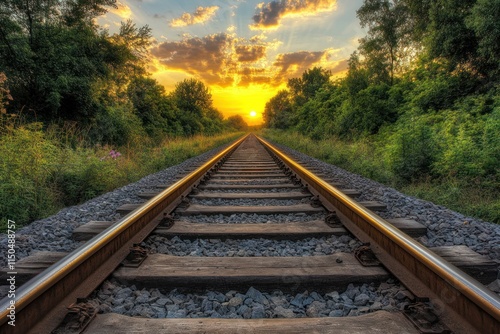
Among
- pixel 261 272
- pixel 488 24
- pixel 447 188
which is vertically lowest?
pixel 447 188

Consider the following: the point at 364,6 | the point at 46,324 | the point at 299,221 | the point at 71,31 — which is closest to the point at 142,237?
the point at 46,324

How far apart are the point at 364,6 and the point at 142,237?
88.7 feet

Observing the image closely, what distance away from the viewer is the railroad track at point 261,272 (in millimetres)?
1331

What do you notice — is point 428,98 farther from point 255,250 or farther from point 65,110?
point 65,110

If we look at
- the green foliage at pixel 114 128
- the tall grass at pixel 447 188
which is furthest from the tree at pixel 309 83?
the tall grass at pixel 447 188

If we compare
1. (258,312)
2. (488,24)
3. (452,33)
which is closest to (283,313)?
(258,312)

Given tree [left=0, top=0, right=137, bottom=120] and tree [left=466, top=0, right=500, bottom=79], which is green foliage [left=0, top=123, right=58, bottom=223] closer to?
tree [left=0, top=0, right=137, bottom=120]

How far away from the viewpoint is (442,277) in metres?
1.46

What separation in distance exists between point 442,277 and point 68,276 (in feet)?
6.34

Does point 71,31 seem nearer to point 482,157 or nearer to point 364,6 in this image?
point 482,157

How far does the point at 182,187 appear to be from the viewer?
4.05 metres

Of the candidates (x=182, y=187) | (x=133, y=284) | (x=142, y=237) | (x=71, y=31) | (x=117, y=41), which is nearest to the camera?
(x=133, y=284)

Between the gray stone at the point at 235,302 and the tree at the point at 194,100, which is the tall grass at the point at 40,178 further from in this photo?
the tree at the point at 194,100

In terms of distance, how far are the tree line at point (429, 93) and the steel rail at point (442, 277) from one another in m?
4.65
